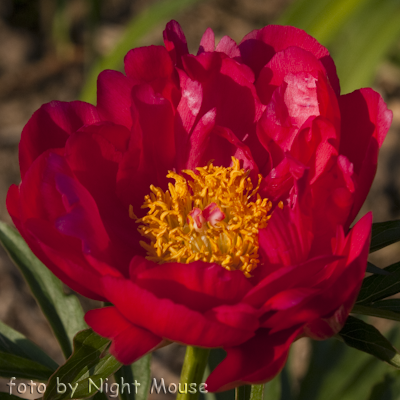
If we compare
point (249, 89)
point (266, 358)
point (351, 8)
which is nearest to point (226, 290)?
point (266, 358)

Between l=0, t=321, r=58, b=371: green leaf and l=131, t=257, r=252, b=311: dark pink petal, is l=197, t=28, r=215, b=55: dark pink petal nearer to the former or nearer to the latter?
l=131, t=257, r=252, b=311: dark pink petal

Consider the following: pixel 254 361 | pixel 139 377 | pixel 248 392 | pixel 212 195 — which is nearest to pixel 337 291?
pixel 254 361

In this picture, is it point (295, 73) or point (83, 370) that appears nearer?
point (83, 370)

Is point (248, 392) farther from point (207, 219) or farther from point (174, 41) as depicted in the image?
point (174, 41)

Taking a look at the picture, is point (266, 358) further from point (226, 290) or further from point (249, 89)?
point (249, 89)

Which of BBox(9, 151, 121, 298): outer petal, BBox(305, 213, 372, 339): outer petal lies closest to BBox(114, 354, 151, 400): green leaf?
BBox(9, 151, 121, 298): outer petal

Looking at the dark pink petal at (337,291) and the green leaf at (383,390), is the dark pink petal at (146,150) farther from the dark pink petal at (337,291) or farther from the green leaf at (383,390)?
the green leaf at (383,390)
